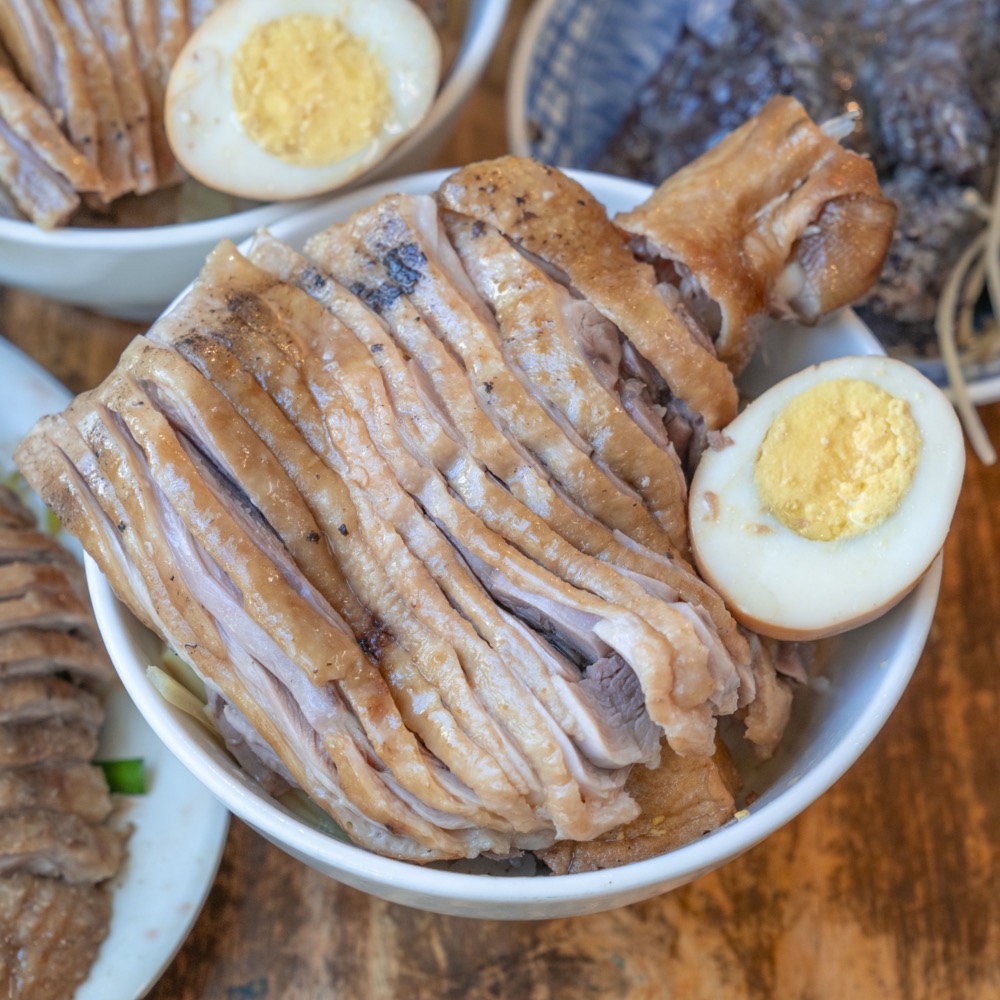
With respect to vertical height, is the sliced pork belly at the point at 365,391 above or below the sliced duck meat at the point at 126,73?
below

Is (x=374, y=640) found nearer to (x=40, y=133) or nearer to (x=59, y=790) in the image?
(x=59, y=790)

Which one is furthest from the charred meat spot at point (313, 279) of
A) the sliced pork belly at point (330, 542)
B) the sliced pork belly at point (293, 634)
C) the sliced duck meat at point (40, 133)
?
the sliced duck meat at point (40, 133)

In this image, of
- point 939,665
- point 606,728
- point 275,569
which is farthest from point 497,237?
point 939,665

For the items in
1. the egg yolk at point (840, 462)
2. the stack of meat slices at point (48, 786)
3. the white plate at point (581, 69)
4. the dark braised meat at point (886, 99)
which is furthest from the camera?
the white plate at point (581, 69)

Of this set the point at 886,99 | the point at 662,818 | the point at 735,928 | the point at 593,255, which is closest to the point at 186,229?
the point at 593,255

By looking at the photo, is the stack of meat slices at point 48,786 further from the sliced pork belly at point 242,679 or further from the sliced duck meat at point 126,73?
the sliced duck meat at point 126,73

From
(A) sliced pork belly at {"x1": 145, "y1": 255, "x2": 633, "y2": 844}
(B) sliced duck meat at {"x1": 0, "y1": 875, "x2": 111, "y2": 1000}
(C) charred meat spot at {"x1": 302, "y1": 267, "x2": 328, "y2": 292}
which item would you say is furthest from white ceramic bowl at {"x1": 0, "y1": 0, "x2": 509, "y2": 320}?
(B) sliced duck meat at {"x1": 0, "y1": 875, "x2": 111, "y2": 1000}
